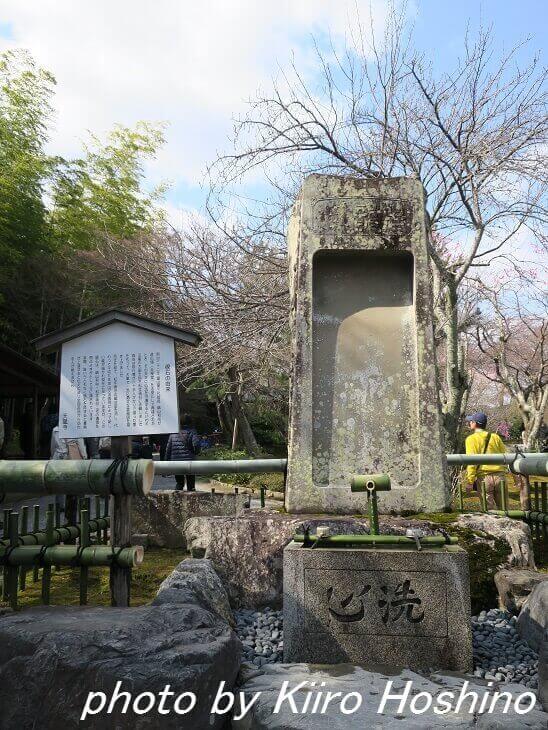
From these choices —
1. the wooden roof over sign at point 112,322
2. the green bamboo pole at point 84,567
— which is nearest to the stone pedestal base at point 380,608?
the green bamboo pole at point 84,567

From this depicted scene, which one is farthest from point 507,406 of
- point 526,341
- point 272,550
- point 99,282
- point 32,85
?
point 272,550

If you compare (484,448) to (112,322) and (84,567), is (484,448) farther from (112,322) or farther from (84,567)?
(84,567)

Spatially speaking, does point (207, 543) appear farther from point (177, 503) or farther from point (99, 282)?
point (99, 282)

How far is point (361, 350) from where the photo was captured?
507 cm

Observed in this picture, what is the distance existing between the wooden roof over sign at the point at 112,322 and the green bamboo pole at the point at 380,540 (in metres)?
1.51

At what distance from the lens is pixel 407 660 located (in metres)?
3.19

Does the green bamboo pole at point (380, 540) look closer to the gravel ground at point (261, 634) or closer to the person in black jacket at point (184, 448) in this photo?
the gravel ground at point (261, 634)

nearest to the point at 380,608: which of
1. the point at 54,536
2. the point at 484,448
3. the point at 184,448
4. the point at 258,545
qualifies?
the point at 258,545

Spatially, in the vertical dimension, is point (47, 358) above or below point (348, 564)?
above

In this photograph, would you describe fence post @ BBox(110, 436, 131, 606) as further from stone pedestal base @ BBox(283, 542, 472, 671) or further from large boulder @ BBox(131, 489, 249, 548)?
large boulder @ BBox(131, 489, 249, 548)

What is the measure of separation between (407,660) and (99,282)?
56.0 ft

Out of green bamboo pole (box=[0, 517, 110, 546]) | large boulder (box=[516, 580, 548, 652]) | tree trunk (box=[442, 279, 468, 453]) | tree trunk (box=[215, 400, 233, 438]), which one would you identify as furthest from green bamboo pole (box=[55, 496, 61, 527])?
tree trunk (box=[215, 400, 233, 438])

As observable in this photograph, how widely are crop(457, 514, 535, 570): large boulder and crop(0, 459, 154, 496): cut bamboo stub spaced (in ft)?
8.05

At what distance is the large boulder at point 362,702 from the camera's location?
2.49m
